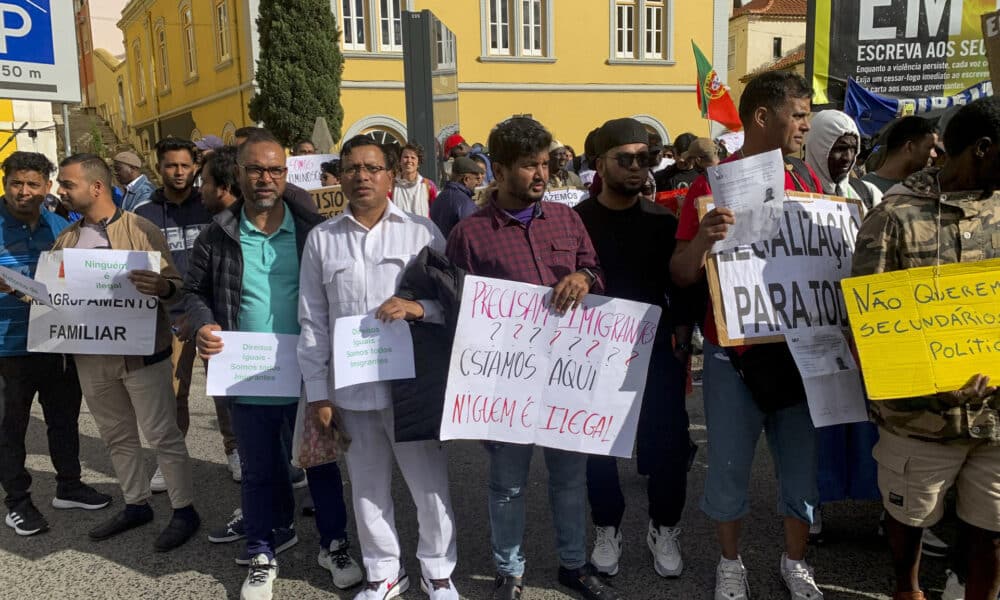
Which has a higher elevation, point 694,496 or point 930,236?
point 930,236

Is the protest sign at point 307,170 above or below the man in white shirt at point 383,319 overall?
above

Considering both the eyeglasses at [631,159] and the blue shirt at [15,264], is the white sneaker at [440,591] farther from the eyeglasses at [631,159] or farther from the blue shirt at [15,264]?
the blue shirt at [15,264]

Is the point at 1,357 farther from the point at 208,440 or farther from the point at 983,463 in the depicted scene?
the point at 983,463

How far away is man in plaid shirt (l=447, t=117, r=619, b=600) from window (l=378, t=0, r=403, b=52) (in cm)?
2000

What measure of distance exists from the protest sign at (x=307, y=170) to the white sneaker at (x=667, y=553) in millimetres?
4537

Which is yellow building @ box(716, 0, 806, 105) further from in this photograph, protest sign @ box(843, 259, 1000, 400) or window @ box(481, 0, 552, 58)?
protest sign @ box(843, 259, 1000, 400)

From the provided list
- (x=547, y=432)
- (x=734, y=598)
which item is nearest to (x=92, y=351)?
(x=547, y=432)

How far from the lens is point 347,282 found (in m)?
2.90

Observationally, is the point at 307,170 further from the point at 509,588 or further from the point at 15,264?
the point at 509,588

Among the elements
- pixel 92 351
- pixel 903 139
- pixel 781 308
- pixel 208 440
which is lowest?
pixel 208 440

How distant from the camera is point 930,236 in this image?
2.51m

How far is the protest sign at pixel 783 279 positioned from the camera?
2.75 meters

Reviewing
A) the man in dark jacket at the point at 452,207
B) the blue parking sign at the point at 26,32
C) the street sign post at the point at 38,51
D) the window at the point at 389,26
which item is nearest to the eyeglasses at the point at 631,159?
the man in dark jacket at the point at 452,207

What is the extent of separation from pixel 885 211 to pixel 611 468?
62.4 inches
